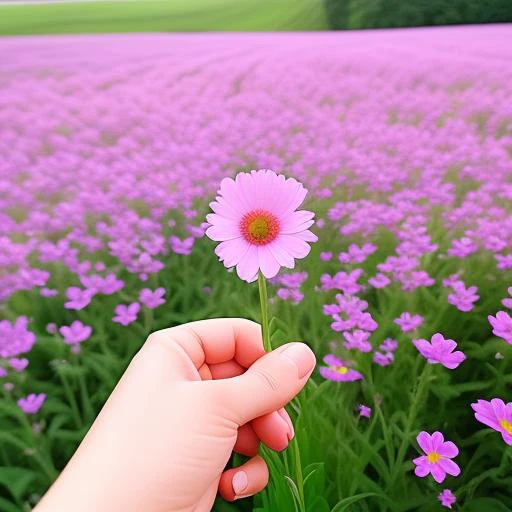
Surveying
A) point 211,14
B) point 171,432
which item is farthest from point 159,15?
point 171,432

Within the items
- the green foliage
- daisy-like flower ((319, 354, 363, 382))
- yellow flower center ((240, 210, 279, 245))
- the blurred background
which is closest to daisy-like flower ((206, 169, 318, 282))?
yellow flower center ((240, 210, 279, 245))

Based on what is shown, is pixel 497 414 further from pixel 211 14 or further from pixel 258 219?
pixel 211 14

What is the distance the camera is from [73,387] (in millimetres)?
806

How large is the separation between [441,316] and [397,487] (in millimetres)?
295

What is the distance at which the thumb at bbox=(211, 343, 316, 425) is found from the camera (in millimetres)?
411

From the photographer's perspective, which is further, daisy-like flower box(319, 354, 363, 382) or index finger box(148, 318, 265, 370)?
daisy-like flower box(319, 354, 363, 382)

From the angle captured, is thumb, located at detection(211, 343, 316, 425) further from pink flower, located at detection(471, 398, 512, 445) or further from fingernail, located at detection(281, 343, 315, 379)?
pink flower, located at detection(471, 398, 512, 445)

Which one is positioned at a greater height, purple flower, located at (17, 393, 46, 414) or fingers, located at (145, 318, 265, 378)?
fingers, located at (145, 318, 265, 378)

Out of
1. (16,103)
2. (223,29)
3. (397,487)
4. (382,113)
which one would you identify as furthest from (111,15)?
(397,487)

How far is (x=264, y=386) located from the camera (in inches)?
16.5

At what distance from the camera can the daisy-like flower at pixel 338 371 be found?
671 mm

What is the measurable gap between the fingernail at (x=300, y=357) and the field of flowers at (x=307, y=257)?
0.08 meters

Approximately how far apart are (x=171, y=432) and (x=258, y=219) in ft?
0.56

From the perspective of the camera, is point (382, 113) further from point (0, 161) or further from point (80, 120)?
point (0, 161)
